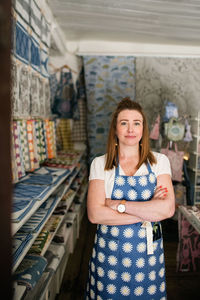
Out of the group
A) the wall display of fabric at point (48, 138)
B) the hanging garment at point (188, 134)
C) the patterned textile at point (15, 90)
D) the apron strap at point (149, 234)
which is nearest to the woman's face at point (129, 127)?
the apron strap at point (149, 234)

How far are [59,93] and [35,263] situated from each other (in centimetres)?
338

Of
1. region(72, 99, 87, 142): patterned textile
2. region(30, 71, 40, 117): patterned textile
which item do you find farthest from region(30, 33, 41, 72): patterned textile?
region(72, 99, 87, 142): patterned textile

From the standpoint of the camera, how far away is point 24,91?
2.37 metres

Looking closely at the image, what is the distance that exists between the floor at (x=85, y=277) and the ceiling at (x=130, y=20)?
305 cm

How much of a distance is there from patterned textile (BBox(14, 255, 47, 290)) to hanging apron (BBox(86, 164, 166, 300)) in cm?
38

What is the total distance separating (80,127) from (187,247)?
2945 millimetres

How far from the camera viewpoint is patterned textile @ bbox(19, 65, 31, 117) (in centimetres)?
226

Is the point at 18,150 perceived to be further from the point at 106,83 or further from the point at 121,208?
the point at 106,83

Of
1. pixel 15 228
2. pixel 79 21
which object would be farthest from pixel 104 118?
pixel 15 228

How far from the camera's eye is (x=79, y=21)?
3648mm

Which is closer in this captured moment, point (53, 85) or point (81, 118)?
point (53, 85)

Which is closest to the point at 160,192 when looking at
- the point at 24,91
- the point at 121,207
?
the point at 121,207

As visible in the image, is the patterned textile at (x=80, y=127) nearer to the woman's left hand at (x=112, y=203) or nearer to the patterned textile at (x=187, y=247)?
the patterned textile at (x=187, y=247)

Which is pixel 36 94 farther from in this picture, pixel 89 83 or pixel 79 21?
pixel 89 83
